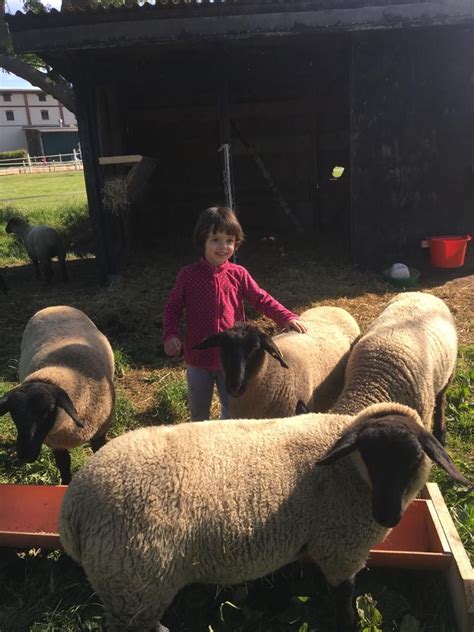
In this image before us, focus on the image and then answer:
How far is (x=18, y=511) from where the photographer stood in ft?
10.1

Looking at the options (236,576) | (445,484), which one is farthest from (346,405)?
(236,576)

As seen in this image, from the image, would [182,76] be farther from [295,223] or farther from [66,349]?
[66,349]

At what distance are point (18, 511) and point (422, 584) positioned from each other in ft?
7.57

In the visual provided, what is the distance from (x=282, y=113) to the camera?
10.7 metres

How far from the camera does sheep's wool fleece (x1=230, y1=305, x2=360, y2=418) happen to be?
3.53m

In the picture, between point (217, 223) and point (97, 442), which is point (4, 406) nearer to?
point (97, 442)

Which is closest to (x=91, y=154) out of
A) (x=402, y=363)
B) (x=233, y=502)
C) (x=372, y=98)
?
(x=372, y=98)

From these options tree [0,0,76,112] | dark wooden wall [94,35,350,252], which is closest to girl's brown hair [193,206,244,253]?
dark wooden wall [94,35,350,252]

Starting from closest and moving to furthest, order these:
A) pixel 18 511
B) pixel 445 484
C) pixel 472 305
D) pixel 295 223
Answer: pixel 18 511
pixel 445 484
pixel 472 305
pixel 295 223

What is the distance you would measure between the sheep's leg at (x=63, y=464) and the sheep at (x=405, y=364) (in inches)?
74.4

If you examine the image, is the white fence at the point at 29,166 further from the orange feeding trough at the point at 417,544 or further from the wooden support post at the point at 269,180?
the orange feeding trough at the point at 417,544

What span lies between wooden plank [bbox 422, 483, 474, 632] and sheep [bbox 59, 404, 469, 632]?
1.33 ft

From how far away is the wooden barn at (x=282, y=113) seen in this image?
6531 mm

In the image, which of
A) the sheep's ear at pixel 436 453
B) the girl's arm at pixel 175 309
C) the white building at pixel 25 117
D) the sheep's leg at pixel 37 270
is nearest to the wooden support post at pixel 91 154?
the sheep's leg at pixel 37 270
